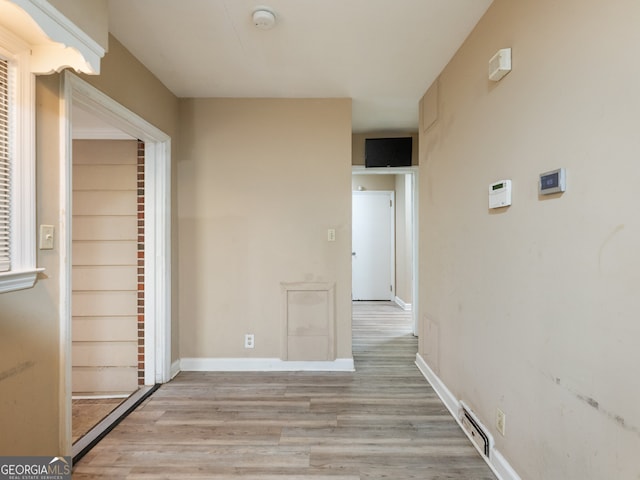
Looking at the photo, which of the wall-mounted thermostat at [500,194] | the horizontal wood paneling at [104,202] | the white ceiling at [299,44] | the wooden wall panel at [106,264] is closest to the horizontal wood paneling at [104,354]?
the wooden wall panel at [106,264]

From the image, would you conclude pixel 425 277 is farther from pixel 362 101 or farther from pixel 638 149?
pixel 638 149

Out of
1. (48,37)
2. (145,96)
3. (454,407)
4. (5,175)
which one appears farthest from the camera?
(145,96)

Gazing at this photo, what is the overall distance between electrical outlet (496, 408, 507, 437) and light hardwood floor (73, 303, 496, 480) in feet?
0.80

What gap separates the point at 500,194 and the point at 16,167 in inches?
88.5

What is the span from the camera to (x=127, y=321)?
8.77ft

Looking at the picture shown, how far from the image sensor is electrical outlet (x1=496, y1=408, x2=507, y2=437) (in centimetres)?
155

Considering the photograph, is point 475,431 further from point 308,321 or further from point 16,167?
point 16,167

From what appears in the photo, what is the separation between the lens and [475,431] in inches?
69.9

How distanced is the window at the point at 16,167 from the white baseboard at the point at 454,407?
2410 millimetres

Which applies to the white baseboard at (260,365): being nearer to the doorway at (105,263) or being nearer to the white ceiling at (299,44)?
the doorway at (105,263)

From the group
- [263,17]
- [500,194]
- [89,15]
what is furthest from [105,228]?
[500,194]

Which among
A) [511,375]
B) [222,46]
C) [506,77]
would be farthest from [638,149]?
[222,46]

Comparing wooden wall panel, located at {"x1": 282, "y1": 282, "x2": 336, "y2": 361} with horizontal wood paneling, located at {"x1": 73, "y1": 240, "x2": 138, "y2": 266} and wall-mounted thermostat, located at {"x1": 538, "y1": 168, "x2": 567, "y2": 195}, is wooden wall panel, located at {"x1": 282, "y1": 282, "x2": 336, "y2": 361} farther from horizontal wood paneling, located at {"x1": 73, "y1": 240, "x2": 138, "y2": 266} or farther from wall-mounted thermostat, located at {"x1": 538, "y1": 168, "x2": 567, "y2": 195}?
wall-mounted thermostat, located at {"x1": 538, "y1": 168, "x2": 567, "y2": 195}

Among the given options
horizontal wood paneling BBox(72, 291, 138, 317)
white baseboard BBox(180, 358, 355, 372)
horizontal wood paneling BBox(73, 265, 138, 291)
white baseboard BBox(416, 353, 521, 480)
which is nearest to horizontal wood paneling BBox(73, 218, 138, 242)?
horizontal wood paneling BBox(73, 265, 138, 291)
